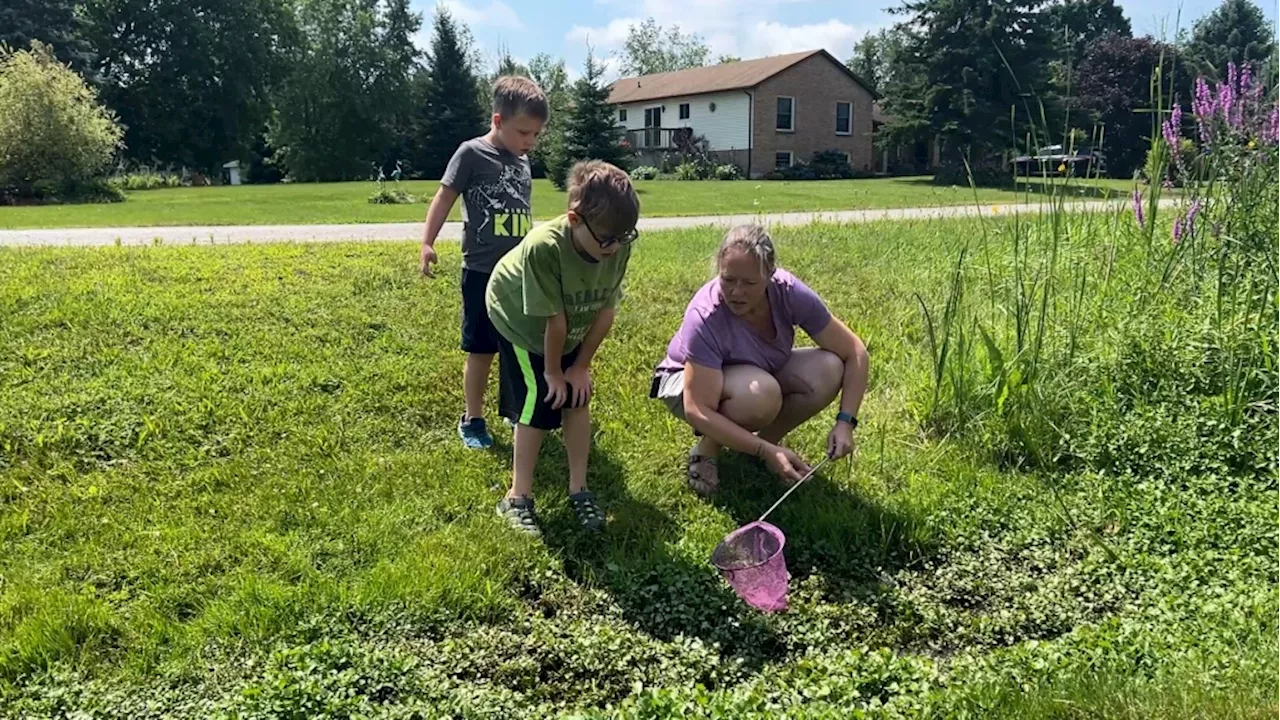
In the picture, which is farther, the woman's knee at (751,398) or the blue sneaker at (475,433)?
the blue sneaker at (475,433)

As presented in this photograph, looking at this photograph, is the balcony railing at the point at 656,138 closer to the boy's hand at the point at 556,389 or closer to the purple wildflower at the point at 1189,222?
the purple wildflower at the point at 1189,222

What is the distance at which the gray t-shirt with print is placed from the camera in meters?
3.79

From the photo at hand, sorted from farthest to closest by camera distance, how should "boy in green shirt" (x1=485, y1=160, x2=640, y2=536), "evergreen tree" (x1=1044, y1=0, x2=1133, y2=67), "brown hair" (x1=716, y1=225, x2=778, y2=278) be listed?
"evergreen tree" (x1=1044, y1=0, x2=1133, y2=67) → "brown hair" (x1=716, y1=225, x2=778, y2=278) → "boy in green shirt" (x1=485, y1=160, x2=640, y2=536)

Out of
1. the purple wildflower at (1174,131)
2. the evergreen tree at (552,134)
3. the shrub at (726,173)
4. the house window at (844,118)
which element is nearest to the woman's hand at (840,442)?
the purple wildflower at (1174,131)

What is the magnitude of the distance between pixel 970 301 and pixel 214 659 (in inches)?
178

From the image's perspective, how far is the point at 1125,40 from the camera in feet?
129

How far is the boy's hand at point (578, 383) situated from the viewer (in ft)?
10.3

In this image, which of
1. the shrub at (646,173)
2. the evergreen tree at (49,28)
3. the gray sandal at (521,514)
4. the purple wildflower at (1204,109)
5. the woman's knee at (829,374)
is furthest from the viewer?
the evergreen tree at (49,28)

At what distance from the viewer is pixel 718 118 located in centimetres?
3950

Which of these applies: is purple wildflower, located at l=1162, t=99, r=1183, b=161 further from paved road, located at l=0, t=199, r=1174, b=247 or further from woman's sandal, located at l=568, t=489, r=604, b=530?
paved road, located at l=0, t=199, r=1174, b=247

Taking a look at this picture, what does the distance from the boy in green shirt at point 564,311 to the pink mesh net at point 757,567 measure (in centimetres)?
59

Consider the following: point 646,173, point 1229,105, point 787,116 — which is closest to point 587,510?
point 1229,105

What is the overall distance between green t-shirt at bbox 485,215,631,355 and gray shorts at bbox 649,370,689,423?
18.4 inches

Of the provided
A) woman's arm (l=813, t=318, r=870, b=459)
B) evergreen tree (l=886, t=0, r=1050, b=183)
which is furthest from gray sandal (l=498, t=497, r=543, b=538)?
evergreen tree (l=886, t=0, r=1050, b=183)
